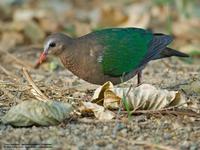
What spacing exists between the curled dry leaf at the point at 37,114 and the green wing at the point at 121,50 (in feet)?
4.26

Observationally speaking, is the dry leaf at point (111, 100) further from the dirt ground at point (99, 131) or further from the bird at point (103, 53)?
the bird at point (103, 53)

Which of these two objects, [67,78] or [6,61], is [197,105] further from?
[6,61]

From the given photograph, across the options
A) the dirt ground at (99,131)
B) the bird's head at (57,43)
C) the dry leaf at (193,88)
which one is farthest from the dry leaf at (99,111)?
the bird's head at (57,43)

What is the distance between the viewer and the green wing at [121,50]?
561 cm

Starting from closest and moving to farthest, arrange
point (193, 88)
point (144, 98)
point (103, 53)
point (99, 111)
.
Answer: point (99, 111) → point (144, 98) → point (193, 88) → point (103, 53)

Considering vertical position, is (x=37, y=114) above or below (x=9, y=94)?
below

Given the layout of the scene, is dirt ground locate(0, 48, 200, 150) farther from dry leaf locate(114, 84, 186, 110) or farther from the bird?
the bird

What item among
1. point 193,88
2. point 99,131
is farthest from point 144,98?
point 193,88

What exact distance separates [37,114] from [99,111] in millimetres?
428

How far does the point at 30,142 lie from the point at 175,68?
11.3 feet

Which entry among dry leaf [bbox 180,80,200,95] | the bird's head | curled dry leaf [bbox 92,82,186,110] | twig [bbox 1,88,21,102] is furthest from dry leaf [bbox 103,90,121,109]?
the bird's head

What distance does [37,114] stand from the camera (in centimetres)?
428

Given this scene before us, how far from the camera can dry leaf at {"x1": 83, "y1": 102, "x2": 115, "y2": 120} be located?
443 cm

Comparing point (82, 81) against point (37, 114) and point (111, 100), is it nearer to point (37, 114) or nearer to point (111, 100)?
point (111, 100)
